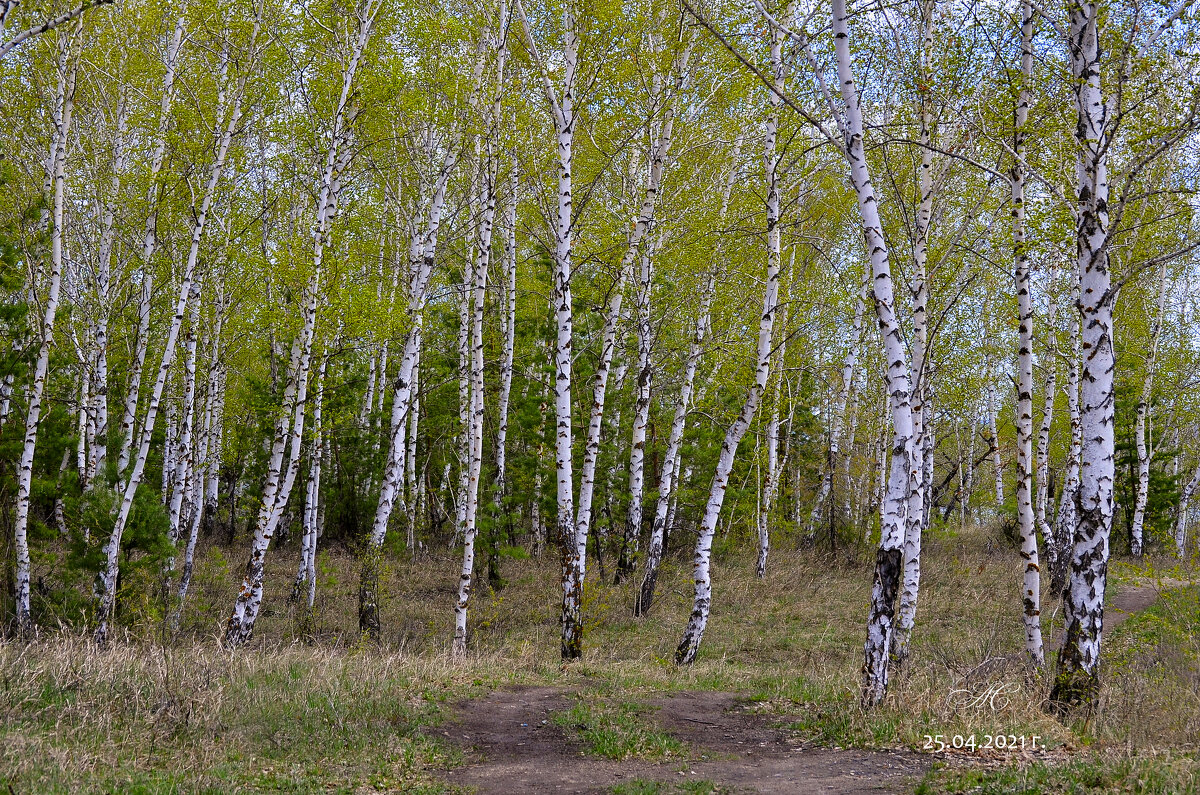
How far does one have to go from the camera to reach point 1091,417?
244 inches

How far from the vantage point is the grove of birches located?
7.89 m

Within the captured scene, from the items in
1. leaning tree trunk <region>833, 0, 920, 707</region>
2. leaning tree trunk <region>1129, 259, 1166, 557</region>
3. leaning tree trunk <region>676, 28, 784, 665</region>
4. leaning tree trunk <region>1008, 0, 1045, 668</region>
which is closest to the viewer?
leaning tree trunk <region>833, 0, 920, 707</region>

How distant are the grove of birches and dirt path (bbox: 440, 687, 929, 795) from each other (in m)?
1.06

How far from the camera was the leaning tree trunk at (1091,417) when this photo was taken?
6.11m

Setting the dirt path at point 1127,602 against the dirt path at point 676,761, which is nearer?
the dirt path at point 676,761

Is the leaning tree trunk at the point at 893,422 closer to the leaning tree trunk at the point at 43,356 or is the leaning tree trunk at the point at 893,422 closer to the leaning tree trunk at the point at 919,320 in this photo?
the leaning tree trunk at the point at 919,320

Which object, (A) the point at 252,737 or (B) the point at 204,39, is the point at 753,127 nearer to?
(B) the point at 204,39

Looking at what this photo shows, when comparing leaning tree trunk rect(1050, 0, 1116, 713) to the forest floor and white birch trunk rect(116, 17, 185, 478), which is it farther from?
white birch trunk rect(116, 17, 185, 478)

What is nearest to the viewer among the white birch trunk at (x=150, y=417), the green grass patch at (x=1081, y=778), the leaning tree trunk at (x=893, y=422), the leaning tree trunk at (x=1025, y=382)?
the green grass patch at (x=1081, y=778)

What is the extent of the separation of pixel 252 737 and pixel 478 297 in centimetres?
703

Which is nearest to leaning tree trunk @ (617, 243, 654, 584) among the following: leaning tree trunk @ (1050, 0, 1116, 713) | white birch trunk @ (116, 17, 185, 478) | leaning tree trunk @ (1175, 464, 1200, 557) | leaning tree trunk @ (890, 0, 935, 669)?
leaning tree trunk @ (890, 0, 935, 669)

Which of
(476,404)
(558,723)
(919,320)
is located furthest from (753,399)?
(558,723)

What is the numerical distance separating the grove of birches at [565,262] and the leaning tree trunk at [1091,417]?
3 centimetres

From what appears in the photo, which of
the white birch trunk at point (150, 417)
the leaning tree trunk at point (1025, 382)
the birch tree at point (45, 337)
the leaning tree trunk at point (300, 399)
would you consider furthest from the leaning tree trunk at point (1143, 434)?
the birch tree at point (45, 337)
